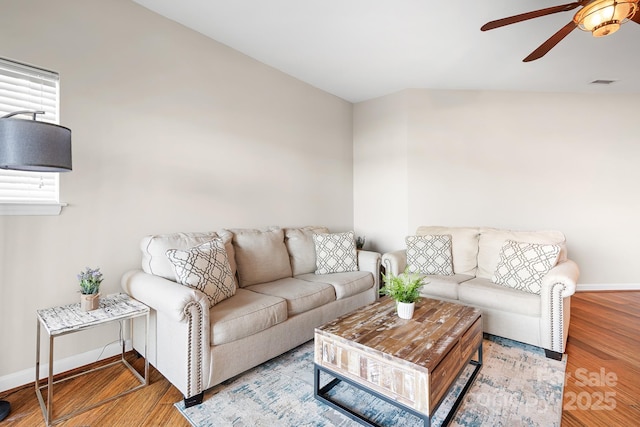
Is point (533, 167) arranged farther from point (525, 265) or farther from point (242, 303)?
point (242, 303)

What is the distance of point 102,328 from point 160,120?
1699 millimetres

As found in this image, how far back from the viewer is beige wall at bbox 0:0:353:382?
75.9 inches

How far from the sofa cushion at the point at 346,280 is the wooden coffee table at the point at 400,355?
695 mm

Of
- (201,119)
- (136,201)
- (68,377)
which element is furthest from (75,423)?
(201,119)

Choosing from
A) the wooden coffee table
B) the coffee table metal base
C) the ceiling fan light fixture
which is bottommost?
the coffee table metal base

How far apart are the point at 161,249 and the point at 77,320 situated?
2.20 ft

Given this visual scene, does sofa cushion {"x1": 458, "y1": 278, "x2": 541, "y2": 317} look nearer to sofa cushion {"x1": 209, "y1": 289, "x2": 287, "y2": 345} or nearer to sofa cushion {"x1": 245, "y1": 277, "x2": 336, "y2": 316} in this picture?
sofa cushion {"x1": 245, "y1": 277, "x2": 336, "y2": 316}

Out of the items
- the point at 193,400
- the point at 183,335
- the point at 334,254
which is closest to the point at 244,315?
the point at 183,335

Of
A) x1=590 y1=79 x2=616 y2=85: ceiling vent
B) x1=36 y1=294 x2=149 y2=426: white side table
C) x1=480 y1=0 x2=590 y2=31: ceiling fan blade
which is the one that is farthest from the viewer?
x1=590 y1=79 x2=616 y2=85: ceiling vent

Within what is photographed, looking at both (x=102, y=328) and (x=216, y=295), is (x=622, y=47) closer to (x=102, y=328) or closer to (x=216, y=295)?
(x=216, y=295)

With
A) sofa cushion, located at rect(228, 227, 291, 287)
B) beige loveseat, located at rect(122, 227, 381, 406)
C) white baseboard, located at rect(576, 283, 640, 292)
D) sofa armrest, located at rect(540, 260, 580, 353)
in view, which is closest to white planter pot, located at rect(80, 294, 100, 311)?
beige loveseat, located at rect(122, 227, 381, 406)

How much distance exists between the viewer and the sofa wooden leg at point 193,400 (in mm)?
1696

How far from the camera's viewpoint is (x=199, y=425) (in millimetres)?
1557

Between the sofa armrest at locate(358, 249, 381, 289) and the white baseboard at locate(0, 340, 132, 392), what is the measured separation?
7.26ft
